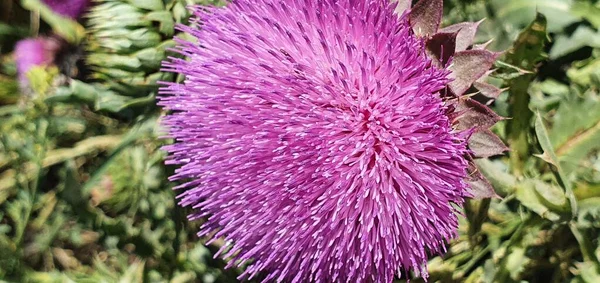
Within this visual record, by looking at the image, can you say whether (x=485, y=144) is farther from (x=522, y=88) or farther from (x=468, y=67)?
(x=522, y=88)

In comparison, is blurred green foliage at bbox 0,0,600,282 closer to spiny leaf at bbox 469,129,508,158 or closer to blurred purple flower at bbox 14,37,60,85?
blurred purple flower at bbox 14,37,60,85

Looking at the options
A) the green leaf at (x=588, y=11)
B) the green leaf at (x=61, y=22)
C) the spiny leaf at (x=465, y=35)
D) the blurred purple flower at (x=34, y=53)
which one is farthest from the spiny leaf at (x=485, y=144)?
the blurred purple flower at (x=34, y=53)

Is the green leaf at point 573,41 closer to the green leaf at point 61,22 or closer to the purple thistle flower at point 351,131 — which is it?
the purple thistle flower at point 351,131

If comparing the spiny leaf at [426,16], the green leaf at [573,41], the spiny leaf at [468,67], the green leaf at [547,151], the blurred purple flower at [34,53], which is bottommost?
the blurred purple flower at [34,53]

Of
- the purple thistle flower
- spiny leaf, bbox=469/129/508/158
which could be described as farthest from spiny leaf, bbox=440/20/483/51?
spiny leaf, bbox=469/129/508/158

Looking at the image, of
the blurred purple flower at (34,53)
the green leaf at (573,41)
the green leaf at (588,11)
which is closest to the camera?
the green leaf at (588,11)

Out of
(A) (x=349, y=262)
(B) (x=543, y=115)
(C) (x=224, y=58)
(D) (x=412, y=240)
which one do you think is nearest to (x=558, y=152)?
(B) (x=543, y=115)
